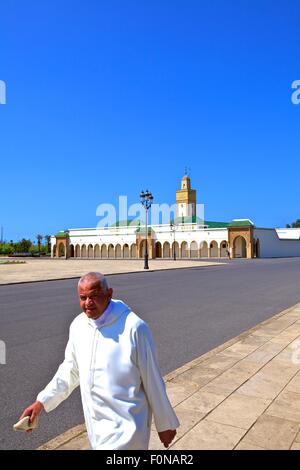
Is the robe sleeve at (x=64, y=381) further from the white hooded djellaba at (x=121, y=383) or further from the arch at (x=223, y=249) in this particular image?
the arch at (x=223, y=249)

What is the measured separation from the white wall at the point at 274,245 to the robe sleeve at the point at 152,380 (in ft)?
214

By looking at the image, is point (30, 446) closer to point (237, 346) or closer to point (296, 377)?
point (296, 377)

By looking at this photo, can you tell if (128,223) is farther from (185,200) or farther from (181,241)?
(181,241)

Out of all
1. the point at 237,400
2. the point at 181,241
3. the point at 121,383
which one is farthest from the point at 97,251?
the point at 121,383

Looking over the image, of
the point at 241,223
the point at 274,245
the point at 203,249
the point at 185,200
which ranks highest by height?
the point at 185,200

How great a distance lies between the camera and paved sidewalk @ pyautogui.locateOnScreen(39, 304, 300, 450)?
139 inches

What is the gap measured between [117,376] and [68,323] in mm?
7241

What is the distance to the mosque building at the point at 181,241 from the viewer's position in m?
65.6

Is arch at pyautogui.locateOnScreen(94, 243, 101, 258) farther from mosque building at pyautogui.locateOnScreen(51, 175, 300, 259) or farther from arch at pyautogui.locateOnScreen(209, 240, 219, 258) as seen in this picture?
arch at pyautogui.locateOnScreen(209, 240, 219, 258)

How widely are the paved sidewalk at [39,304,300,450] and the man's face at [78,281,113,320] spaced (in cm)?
154

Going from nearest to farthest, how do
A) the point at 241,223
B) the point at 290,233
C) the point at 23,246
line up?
the point at 241,223
the point at 290,233
the point at 23,246

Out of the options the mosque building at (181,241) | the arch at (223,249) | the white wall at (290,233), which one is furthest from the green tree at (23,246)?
the white wall at (290,233)

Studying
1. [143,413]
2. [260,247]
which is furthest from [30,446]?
[260,247]

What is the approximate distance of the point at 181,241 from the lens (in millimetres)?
71625
